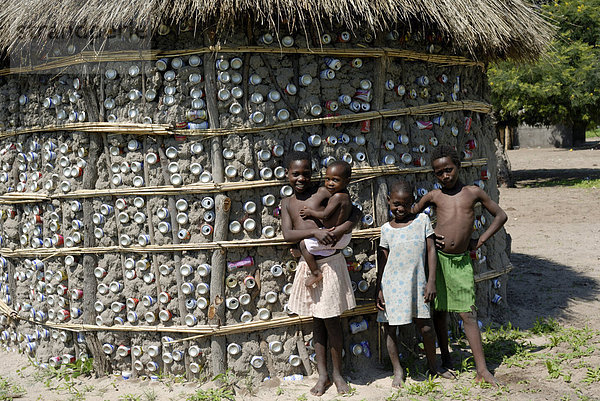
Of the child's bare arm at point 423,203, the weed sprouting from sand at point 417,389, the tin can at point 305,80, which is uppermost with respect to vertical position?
the tin can at point 305,80

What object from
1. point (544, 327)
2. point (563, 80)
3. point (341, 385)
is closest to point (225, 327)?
point (341, 385)

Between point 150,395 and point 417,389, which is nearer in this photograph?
point 417,389

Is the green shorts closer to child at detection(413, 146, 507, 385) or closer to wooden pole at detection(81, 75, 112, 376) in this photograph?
child at detection(413, 146, 507, 385)

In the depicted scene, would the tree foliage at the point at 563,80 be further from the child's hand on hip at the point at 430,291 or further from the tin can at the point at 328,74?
the child's hand on hip at the point at 430,291

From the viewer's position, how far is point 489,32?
14.0 ft

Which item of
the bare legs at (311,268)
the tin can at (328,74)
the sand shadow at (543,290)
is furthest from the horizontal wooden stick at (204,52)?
the sand shadow at (543,290)

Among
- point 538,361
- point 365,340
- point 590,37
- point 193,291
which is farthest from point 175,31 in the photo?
point 590,37

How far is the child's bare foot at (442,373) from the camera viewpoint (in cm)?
387

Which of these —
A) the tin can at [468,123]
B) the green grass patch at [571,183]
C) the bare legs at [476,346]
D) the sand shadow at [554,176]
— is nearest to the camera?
the bare legs at [476,346]

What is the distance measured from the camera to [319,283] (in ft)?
12.2

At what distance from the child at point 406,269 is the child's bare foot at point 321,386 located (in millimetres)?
466

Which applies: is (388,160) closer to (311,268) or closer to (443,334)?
(311,268)

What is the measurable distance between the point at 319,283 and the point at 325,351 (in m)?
0.50

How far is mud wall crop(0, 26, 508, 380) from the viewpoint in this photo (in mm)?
3939
